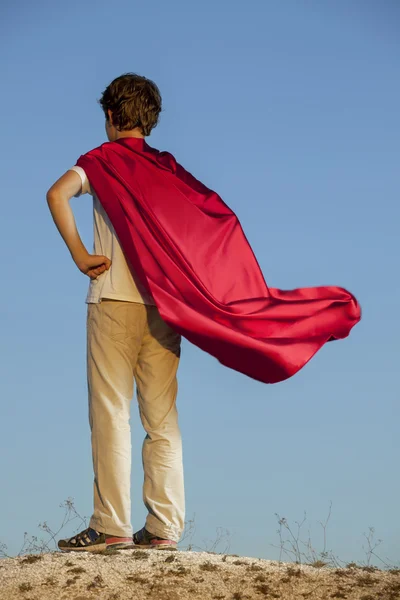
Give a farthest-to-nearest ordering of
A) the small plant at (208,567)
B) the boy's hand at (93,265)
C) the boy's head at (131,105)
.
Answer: the boy's head at (131,105), the boy's hand at (93,265), the small plant at (208,567)

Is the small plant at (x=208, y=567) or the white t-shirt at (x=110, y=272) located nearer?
the small plant at (x=208, y=567)

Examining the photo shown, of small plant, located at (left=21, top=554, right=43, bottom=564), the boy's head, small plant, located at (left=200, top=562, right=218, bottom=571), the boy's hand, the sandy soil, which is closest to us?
the sandy soil

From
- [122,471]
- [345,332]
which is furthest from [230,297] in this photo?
[122,471]

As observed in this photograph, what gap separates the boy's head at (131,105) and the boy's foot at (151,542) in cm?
227

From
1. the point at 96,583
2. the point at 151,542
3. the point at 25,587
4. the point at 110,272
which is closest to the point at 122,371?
the point at 110,272

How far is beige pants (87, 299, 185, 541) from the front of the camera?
6000mm

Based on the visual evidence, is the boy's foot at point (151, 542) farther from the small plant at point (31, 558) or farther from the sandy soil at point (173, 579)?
the small plant at point (31, 558)

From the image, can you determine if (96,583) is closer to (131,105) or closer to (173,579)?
(173,579)

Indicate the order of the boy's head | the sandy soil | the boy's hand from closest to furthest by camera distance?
1. the sandy soil
2. the boy's hand
3. the boy's head

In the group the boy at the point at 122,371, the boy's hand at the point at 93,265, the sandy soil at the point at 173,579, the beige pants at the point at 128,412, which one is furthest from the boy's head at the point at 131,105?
the sandy soil at the point at 173,579

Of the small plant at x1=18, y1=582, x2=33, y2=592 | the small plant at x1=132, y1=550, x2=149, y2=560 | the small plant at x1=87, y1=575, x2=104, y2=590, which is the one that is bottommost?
the small plant at x1=18, y1=582, x2=33, y2=592

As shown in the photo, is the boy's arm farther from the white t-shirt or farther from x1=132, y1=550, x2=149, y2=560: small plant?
x1=132, y1=550, x2=149, y2=560: small plant

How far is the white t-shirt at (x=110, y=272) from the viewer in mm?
6004

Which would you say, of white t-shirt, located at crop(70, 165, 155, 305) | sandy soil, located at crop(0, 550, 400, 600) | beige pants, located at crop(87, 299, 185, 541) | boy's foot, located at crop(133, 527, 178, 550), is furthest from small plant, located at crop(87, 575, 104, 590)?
white t-shirt, located at crop(70, 165, 155, 305)
